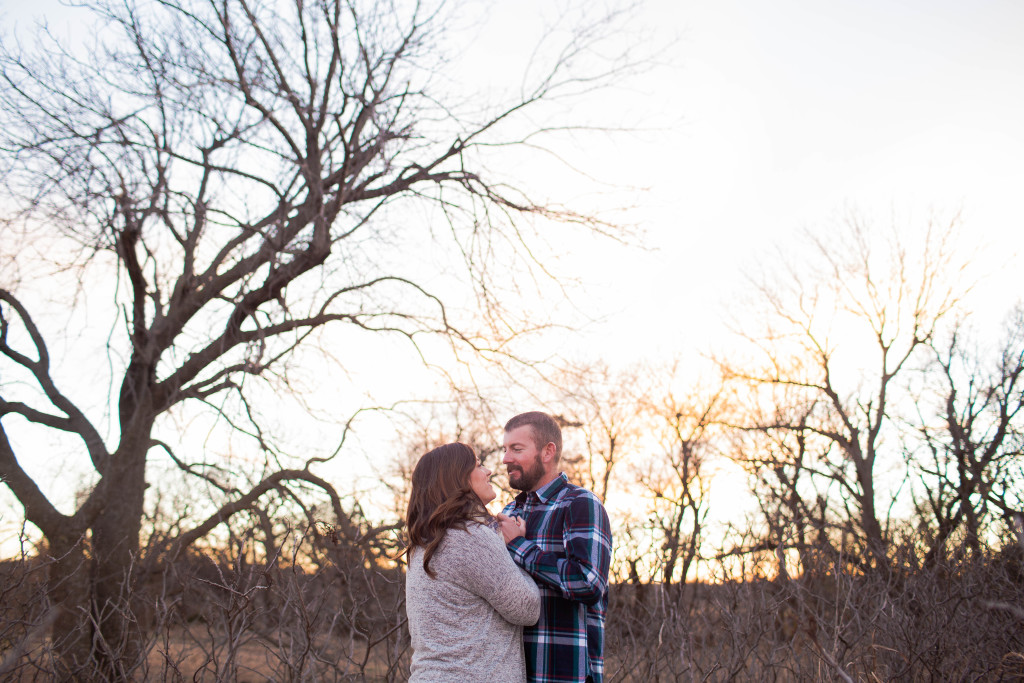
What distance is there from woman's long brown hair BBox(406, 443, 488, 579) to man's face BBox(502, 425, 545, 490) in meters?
0.38

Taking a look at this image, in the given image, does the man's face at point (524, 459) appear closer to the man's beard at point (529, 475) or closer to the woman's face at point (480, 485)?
the man's beard at point (529, 475)

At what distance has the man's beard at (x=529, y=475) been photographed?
3027 millimetres

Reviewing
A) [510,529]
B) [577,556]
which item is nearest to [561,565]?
[577,556]

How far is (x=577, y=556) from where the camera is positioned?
8.73ft

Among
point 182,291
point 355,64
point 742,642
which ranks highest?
point 355,64

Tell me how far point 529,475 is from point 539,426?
0.18 metres

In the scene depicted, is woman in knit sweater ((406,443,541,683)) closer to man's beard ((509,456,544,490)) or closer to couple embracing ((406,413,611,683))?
couple embracing ((406,413,611,683))

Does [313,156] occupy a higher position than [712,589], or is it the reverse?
[313,156]

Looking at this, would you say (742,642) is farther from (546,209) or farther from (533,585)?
(546,209)

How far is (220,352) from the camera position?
30.1 ft

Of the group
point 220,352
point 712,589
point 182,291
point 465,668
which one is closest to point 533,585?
point 465,668

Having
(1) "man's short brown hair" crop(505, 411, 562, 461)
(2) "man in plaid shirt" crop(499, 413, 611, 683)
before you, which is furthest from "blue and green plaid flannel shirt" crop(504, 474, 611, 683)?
(1) "man's short brown hair" crop(505, 411, 562, 461)

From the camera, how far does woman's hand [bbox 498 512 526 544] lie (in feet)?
9.20

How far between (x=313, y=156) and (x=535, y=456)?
7.04 meters
